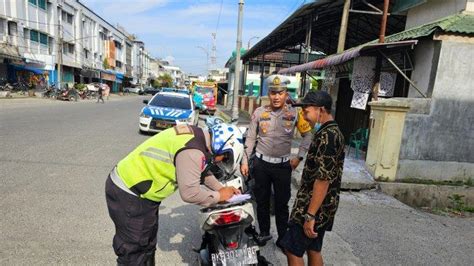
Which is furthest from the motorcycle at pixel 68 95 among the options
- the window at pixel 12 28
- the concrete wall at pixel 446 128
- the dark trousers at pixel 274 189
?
the dark trousers at pixel 274 189

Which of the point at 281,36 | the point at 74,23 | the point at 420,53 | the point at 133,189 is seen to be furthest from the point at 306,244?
the point at 74,23

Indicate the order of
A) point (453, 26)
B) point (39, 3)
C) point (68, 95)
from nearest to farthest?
point (453, 26), point (68, 95), point (39, 3)

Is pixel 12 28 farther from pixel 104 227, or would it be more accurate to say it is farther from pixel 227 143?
pixel 227 143

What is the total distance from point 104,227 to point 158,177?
85.1 inches

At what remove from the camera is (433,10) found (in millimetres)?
7914

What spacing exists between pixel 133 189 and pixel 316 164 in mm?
1288

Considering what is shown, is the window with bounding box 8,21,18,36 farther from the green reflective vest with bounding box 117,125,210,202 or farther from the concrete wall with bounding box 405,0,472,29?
the green reflective vest with bounding box 117,125,210,202

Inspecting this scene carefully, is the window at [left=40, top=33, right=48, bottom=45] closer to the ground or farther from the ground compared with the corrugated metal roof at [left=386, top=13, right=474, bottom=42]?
farther from the ground

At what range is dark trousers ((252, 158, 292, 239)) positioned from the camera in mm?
3533

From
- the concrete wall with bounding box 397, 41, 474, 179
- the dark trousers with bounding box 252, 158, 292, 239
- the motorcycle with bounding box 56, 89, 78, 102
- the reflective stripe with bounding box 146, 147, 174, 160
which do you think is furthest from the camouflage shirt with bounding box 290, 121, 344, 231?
the motorcycle with bounding box 56, 89, 78, 102

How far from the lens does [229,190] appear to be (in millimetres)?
2365

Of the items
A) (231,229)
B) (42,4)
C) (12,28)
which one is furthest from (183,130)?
(42,4)

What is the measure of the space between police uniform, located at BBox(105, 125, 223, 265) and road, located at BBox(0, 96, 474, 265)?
109 centimetres

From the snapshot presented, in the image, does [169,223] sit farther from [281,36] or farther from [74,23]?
[74,23]
